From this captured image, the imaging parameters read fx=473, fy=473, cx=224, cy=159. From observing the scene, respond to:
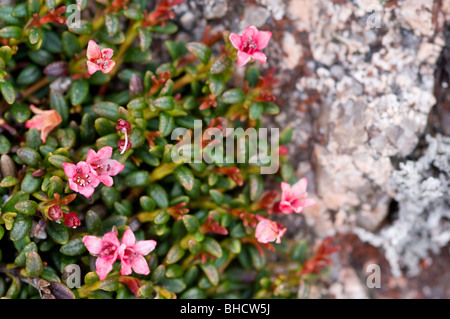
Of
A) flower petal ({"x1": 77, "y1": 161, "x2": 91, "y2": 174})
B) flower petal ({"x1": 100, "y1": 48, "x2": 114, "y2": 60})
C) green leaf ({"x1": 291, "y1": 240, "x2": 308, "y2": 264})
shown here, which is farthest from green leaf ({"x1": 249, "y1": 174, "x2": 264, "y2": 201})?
flower petal ({"x1": 100, "y1": 48, "x2": 114, "y2": 60})

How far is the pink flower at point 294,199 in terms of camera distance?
9.01 ft

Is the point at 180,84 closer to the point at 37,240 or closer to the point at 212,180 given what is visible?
the point at 212,180

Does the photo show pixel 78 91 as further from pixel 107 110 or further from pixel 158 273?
pixel 158 273

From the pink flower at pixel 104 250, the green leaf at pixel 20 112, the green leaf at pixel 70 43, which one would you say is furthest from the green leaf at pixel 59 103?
the pink flower at pixel 104 250

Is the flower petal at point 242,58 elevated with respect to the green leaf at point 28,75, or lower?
elevated

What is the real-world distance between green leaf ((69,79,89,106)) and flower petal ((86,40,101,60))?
0.36 metres

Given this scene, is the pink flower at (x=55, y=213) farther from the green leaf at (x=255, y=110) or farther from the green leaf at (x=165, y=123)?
the green leaf at (x=255, y=110)

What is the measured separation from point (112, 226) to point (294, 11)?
1.81 meters

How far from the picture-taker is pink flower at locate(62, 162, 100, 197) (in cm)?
241

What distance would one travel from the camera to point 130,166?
2.85 metres

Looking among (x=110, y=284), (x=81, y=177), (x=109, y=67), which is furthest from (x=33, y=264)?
(x=109, y=67)

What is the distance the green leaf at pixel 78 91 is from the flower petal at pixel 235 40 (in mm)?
958

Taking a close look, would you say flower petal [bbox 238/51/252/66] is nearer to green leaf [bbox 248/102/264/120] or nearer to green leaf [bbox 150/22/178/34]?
green leaf [bbox 248/102/264/120]
